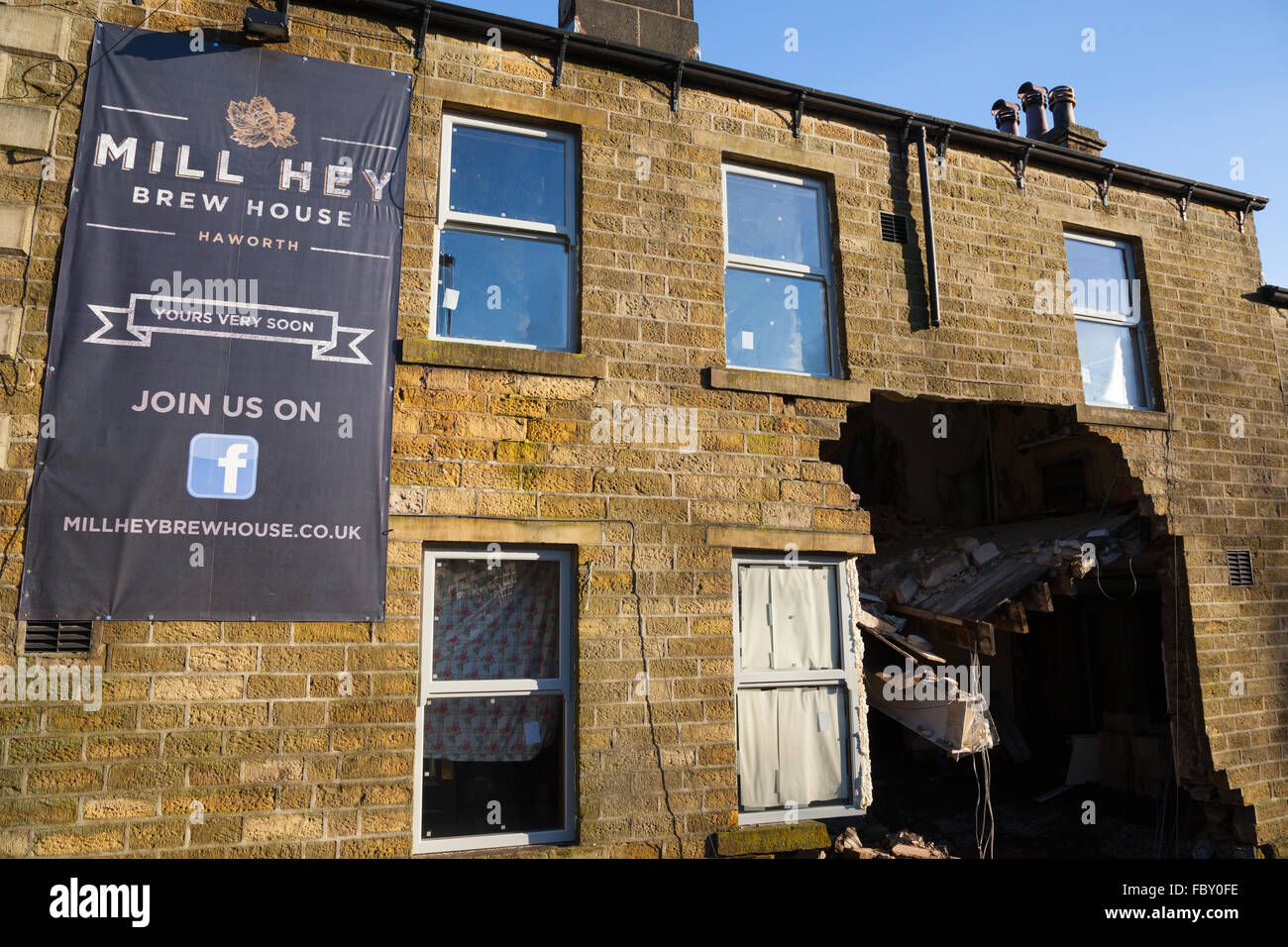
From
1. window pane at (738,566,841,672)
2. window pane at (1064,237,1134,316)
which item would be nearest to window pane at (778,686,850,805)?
window pane at (738,566,841,672)

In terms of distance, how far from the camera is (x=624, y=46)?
582cm

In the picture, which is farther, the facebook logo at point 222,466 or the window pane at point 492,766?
the window pane at point 492,766

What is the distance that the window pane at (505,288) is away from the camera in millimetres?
5344

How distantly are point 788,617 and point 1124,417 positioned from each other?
3.86 m

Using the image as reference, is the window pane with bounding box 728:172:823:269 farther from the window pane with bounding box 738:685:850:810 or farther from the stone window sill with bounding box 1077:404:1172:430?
the window pane with bounding box 738:685:850:810

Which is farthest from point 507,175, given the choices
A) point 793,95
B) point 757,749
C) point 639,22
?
point 757,749

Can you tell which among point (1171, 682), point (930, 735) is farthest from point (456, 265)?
point (1171, 682)

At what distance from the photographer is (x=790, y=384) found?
5875mm

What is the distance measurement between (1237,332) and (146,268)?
9.57m

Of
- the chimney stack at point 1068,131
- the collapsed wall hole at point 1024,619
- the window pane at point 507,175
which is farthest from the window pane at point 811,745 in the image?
the chimney stack at point 1068,131

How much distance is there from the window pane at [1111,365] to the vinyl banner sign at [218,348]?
6.17 m

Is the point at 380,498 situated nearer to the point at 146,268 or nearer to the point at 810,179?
the point at 146,268

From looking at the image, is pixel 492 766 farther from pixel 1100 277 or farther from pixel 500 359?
pixel 1100 277

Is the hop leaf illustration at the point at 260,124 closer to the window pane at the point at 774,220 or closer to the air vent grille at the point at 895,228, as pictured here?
the window pane at the point at 774,220
